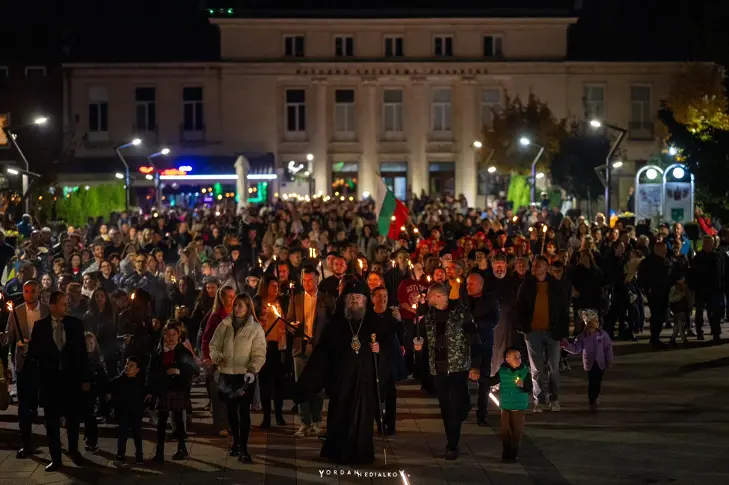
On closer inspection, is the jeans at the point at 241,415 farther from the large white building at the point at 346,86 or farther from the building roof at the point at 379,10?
the building roof at the point at 379,10

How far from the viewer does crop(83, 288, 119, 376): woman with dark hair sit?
14047 mm

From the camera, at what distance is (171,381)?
1172 centimetres

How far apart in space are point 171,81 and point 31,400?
2100 inches

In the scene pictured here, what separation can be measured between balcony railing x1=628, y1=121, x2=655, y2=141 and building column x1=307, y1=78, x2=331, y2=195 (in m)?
15.8

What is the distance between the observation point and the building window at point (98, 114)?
210ft

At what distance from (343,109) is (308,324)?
52126mm

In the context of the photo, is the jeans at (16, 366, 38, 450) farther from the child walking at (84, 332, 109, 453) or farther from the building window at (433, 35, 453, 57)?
the building window at (433, 35, 453, 57)

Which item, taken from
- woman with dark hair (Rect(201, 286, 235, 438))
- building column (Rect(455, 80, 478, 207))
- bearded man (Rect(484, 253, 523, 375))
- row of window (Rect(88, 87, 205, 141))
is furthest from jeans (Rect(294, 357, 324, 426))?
row of window (Rect(88, 87, 205, 141))

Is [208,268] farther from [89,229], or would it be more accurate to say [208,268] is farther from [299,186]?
[299,186]

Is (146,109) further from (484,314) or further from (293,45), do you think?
(484,314)

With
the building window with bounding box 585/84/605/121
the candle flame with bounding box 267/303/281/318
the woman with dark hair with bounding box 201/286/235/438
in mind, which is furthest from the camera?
the building window with bounding box 585/84/605/121

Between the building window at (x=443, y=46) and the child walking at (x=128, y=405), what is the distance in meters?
54.0

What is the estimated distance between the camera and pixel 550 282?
13953 mm

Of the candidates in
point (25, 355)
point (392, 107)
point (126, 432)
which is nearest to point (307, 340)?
point (126, 432)
